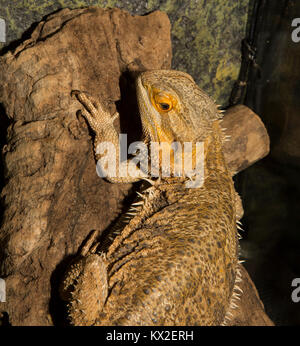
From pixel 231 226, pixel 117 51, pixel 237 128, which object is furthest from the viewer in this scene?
pixel 237 128

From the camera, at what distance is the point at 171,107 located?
7.98 ft

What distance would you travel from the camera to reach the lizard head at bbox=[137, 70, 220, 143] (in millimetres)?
2420

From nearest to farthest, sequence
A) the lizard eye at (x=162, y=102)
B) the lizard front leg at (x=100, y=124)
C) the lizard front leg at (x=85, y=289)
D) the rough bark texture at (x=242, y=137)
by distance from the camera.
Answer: the lizard front leg at (x=85, y=289) → the lizard eye at (x=162, y=102) → the lizard front leg at (x=100, y=124) → the rough bark texture at (x=242, y=137)

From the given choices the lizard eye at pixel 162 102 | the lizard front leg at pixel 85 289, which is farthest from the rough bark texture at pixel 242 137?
the lizard front leg at pixel 85 289

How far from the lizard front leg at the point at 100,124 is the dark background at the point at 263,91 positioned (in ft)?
3.42

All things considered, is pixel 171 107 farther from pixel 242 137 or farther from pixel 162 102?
pixel 242 137

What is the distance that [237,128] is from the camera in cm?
347

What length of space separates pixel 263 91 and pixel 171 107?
80.8 inches

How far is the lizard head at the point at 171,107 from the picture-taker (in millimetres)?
2420

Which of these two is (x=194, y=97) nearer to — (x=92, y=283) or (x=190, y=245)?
(x=190, y=245)

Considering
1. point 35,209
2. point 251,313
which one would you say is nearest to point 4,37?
point 35,209

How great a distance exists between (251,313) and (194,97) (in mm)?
2167

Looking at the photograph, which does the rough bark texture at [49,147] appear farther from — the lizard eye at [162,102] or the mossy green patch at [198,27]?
the lizard eye at [162,102]
